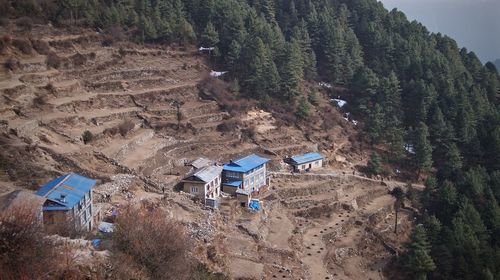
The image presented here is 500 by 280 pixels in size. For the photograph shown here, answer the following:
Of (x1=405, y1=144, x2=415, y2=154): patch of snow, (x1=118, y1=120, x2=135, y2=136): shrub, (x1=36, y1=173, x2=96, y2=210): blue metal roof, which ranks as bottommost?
(x1=405, y1=144, x2=415, y2=154): patch of snow

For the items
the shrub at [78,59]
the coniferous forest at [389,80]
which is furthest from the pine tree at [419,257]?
the shrub at [78,59]

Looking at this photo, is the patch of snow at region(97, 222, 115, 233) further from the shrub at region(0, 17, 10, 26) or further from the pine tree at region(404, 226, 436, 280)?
the shrub at region(0, 17, 10, 26)

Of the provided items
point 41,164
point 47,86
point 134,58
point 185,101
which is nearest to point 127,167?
point 41,164

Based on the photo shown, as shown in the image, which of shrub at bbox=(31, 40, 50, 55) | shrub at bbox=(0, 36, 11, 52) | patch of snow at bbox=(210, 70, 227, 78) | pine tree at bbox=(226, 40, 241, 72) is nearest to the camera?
shrub at bbox=(0, 36, 11, 52)

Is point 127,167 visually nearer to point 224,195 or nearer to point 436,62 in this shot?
point 224,195

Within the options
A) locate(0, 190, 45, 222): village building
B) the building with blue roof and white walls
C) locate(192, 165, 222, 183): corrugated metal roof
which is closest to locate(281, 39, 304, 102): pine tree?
locate(192, 165, 222, 183): corrugated metal roof

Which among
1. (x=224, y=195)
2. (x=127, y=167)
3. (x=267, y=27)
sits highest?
(x=267, y=27)
